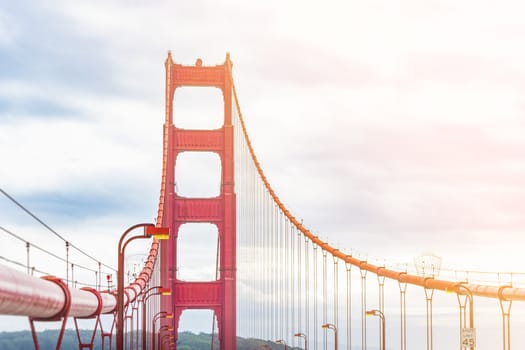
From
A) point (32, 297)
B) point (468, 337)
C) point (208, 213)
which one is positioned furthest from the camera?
point (208, 213)

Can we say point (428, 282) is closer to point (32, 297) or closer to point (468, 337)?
point (468, 337)

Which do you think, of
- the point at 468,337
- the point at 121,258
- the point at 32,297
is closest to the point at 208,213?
the point at 121,258

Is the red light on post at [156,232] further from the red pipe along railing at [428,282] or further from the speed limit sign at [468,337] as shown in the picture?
the speed limit sign at [468,337]

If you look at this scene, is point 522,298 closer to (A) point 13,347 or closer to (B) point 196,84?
(B) point 196,84

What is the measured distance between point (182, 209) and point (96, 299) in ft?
109

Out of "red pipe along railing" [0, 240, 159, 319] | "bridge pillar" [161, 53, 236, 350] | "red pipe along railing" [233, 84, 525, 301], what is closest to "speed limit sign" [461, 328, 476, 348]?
"red pipe along railing" [233, 84, 525, 301]

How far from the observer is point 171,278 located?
57062mm

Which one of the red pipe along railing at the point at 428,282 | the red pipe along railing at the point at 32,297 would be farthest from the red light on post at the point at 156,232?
the red pipe along railing at the point at 428,282

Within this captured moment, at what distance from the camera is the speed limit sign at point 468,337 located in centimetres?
1988

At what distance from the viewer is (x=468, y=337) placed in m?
19.9

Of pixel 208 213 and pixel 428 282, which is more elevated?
pixel 208 213

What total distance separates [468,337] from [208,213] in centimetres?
3776

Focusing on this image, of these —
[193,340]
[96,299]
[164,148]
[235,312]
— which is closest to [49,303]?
[96,299]

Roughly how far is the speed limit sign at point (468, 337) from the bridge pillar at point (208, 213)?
36.5m
